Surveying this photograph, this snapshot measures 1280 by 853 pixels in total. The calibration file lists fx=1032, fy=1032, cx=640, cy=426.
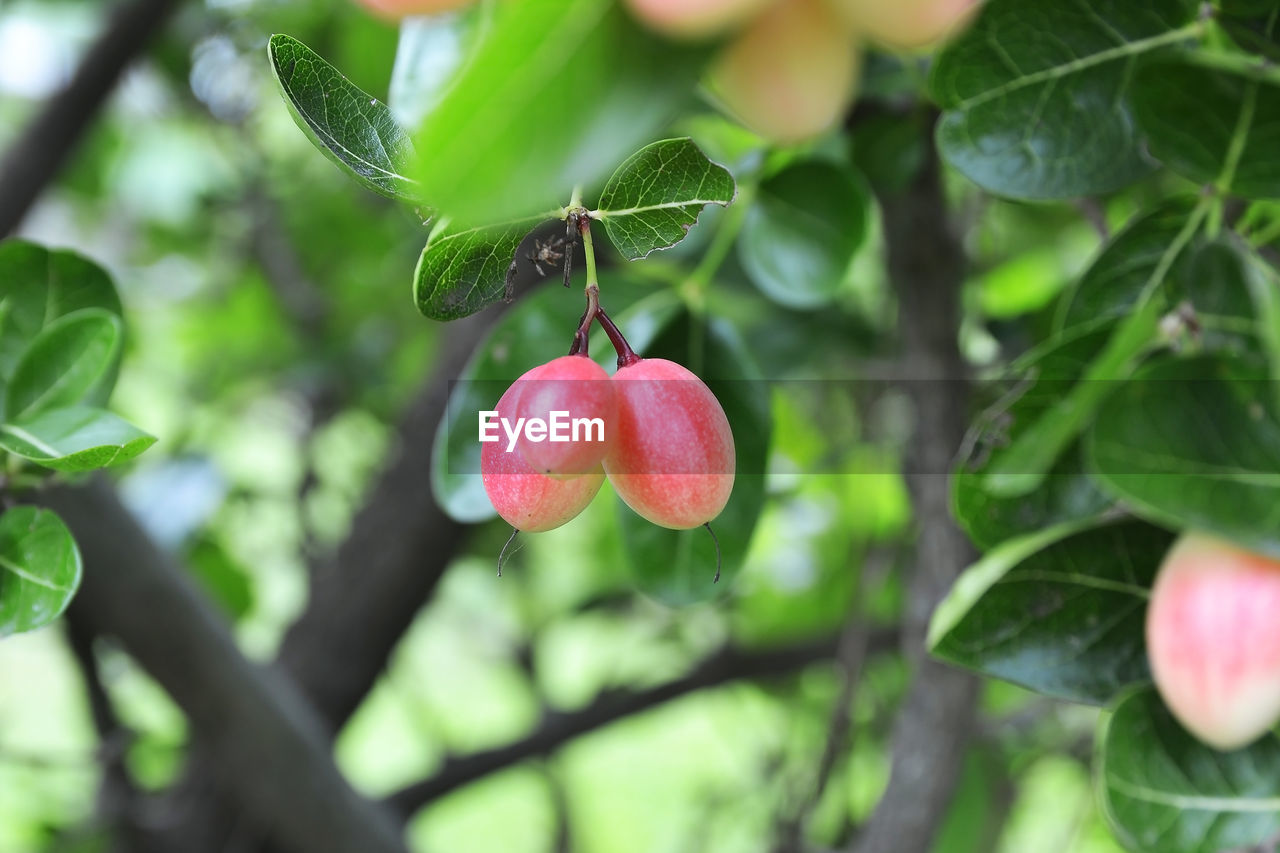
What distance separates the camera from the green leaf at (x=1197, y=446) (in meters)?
0.24

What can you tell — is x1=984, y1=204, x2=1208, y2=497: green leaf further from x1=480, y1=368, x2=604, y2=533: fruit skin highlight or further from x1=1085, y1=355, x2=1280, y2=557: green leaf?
x1=480, y1=368, x2=604, y2=533: fruit skin highlight

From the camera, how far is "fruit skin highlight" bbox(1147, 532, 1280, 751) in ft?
0.80

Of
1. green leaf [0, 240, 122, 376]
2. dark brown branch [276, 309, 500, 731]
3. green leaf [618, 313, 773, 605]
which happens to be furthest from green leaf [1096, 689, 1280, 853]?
dark brown branch [276, 309, 500, 731]

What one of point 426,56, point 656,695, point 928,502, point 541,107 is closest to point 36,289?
point 426,56

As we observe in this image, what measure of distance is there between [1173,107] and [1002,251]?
60cm

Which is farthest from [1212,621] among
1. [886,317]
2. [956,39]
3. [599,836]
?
[599,836]

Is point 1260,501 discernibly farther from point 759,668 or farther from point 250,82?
point 250,82

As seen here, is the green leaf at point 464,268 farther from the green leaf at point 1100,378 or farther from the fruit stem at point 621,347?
the green leaf at point 1100,378

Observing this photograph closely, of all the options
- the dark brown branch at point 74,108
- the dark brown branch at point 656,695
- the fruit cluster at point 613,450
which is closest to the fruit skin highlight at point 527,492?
the fruit cluster at point 613,450

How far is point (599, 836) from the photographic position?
5.84ft

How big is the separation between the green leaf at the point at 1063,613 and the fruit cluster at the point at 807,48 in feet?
0.71

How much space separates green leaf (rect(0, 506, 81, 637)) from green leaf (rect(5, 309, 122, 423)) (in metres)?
0.04

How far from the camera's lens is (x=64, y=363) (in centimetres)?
30

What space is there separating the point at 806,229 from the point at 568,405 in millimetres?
261
